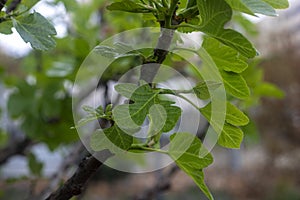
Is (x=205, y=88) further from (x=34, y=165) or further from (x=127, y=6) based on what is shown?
(x=34, y=165)

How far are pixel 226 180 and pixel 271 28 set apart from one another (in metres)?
2.02

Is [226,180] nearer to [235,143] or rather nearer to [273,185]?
[273,185]

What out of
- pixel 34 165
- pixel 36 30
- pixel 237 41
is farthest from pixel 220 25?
pixel 34 165

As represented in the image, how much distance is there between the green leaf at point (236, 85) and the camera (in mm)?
318

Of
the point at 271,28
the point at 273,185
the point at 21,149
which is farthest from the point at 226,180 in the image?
the point at 21,149

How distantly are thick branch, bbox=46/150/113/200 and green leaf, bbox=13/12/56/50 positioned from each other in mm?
92

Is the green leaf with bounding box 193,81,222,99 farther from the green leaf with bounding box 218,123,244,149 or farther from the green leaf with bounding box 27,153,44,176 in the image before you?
the green leaf with bounding box 27,153,44,176

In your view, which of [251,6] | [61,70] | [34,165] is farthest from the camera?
[61,70]

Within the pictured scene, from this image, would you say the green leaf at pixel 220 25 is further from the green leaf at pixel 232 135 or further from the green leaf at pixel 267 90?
the green leaf at pixel 267 90

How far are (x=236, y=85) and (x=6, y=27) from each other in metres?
0.19

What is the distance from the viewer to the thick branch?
1.02 ft

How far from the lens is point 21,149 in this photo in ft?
3.15

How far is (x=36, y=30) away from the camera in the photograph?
33 centimetres

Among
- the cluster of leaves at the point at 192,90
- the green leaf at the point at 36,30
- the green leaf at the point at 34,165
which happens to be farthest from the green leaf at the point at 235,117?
the green leaf at the point at 34,165
